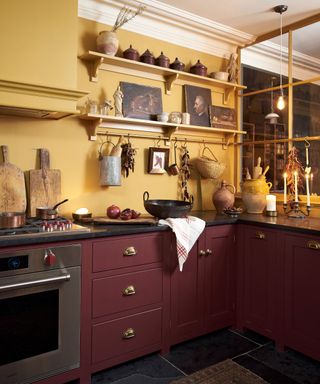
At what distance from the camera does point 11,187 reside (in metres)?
2.24

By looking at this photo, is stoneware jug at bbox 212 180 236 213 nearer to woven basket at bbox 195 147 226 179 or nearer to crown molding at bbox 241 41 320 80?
woven basket at bbox 195 147 226 179

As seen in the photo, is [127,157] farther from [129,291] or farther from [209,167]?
[129,291]

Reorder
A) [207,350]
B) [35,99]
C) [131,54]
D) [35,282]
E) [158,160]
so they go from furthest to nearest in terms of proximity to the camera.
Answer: [158,160] → [131,54] → [207,350] → [35,99] → [35,282]

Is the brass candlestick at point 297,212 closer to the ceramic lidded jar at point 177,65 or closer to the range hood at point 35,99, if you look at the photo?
the ceramic lidded jar at point 177,65

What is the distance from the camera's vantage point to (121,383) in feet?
6.53

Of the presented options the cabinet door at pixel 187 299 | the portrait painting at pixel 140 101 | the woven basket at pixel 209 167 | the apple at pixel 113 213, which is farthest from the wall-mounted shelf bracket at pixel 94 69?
the cabinet door at pixel 187 299

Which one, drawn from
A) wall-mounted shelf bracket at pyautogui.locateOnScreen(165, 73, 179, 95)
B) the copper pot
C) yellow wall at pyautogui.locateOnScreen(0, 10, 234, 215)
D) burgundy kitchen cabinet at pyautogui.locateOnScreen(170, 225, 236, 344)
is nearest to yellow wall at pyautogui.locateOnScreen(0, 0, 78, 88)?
yellow wall at pyautogui.locateOnScreen(0, 10, 234, 215)

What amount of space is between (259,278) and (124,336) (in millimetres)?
1023

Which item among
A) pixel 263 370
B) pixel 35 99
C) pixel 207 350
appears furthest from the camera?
pixel 207 350

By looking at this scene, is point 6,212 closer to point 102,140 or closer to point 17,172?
point 17,172

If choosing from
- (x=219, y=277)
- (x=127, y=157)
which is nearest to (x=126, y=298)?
(x=219, y=277)

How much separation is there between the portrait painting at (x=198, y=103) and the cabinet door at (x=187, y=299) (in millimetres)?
1219

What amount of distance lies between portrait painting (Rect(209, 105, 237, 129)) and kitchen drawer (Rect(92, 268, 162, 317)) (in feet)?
5.18

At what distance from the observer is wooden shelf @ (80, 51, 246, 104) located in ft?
8.24
